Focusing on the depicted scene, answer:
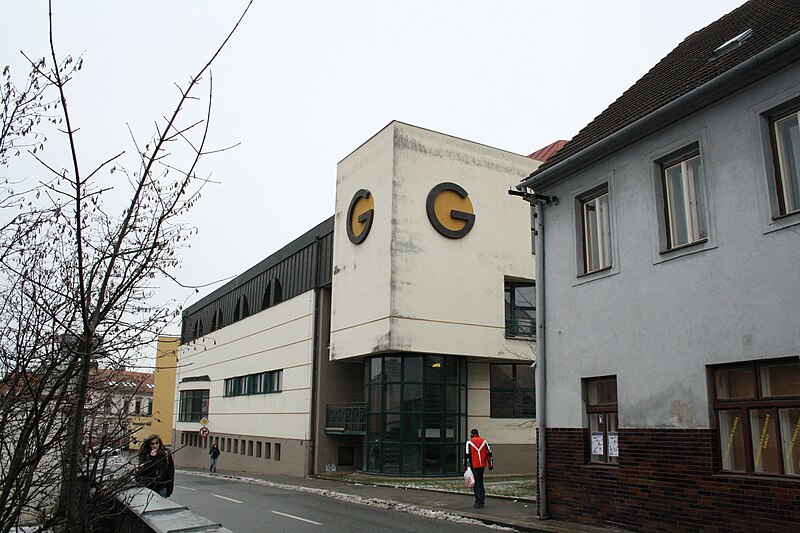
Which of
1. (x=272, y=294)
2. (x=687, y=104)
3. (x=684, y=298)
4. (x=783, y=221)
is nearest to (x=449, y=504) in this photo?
(x=684, y=298)

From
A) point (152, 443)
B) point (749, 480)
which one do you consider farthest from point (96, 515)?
point (749, 480)

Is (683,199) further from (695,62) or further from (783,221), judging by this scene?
(695,62)

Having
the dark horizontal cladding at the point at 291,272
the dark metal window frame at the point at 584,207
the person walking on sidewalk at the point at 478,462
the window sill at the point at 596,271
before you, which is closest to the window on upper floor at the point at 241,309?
the dark horizontal cladding at the point at 291,272

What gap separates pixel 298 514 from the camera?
16375mm

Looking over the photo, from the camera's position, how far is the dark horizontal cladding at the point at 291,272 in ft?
106

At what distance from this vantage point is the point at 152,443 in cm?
922

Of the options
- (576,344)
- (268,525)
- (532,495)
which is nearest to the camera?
(576,344)

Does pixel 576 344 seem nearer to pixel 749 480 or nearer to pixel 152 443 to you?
pixel 749 480

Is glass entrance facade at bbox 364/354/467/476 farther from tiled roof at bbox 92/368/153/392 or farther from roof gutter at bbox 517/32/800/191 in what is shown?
tiled roof at bbox 92/368/153/392

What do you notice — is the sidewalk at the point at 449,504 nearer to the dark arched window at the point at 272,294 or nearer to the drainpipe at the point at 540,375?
the drainpipe at the point at 540,375

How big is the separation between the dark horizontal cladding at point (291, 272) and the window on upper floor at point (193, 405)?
6.52 metres

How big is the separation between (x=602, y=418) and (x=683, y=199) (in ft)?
13.5

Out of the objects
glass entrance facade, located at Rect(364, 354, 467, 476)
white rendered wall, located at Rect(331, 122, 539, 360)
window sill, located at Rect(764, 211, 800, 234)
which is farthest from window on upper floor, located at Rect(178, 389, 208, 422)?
window sill, located at Rect(764, 211, 800, 234)

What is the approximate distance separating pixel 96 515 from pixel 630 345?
989cm
